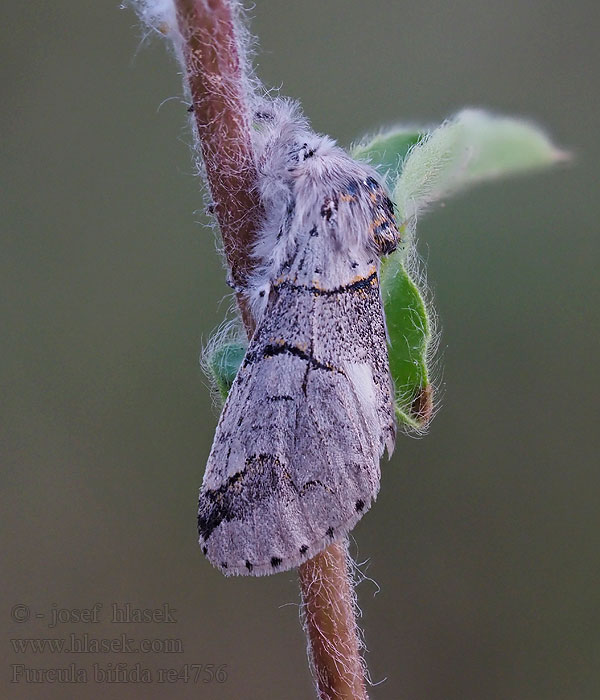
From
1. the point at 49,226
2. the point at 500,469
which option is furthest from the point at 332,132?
the point at 500,469

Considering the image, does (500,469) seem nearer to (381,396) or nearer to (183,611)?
(183,611)

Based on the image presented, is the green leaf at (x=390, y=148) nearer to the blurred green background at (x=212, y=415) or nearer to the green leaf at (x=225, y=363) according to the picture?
the green leaf at (x=225, y=363)

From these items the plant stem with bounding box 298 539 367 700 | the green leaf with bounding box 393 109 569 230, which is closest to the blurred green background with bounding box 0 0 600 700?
the green leaf with bounding box 393 109 569 230

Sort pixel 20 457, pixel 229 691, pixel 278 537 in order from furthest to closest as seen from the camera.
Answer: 1. pixel 20 457
2. pixel 229 691
3. pixel 278 537

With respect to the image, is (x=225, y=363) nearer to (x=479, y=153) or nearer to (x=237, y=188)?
(x=237, y=188)
